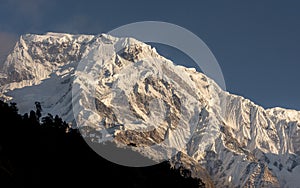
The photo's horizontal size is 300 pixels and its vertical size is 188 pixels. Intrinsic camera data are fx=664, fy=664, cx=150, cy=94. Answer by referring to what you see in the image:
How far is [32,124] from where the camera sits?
14225cm

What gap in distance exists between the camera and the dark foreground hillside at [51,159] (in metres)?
112

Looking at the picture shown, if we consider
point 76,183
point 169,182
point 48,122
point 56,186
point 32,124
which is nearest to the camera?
point 56,186

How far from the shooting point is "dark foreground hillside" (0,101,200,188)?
112 metres

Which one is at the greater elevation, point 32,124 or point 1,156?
point 32,124

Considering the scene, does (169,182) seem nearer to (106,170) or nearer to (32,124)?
(106,170)

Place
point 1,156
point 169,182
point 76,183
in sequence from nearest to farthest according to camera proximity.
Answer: point 1,156 < point 76,183 < point 169,182

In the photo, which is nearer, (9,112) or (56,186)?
(56,186)

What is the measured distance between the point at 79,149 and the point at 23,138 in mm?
18882

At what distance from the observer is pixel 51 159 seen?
129 m

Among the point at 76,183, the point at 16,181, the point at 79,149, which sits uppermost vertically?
the point at 79,149

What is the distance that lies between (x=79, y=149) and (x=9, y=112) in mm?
17459

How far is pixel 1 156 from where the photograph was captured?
10300 centimetres

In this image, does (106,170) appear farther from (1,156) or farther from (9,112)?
(1,156)

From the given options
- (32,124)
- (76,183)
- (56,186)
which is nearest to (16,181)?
(56,186)
